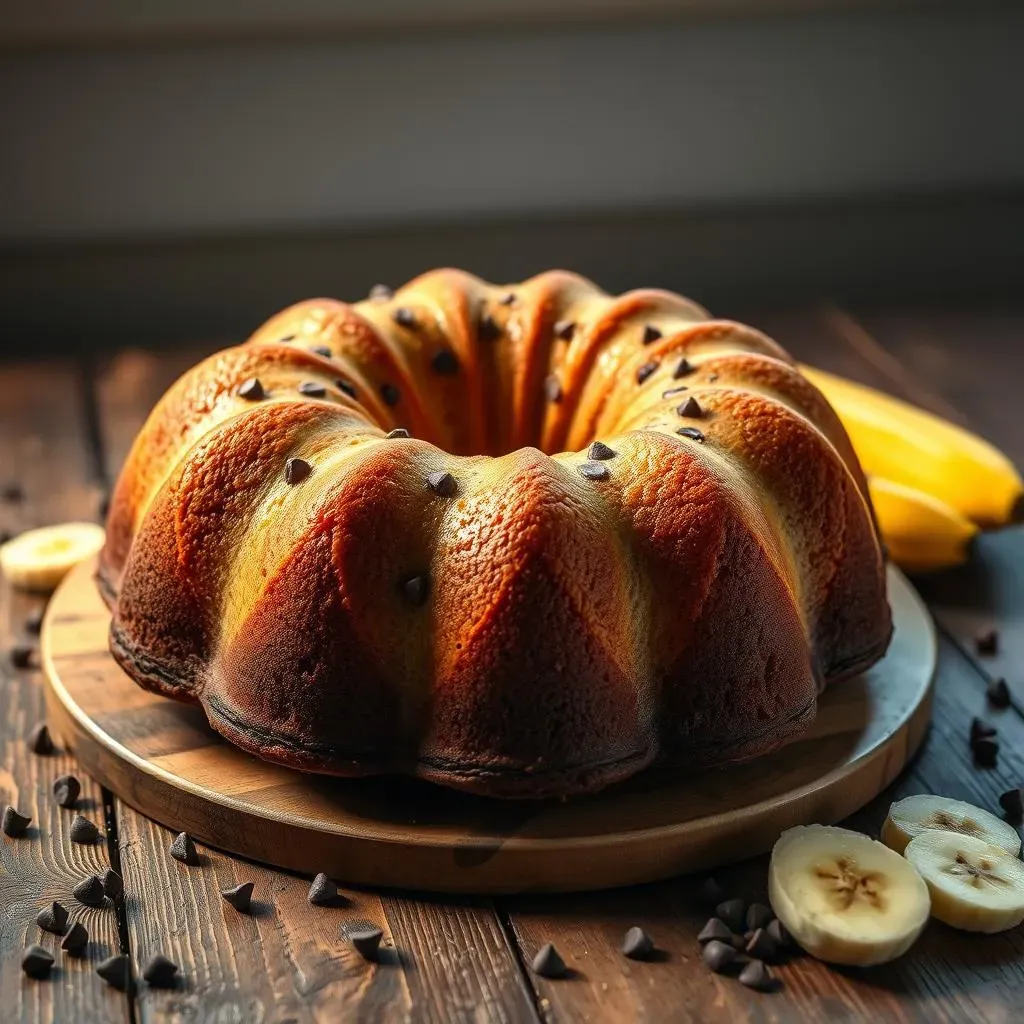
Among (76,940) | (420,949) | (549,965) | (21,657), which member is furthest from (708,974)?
(21,657)

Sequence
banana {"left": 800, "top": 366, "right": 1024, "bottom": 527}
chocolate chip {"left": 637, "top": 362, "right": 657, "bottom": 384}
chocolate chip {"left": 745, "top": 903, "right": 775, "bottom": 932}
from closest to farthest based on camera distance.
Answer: chocolate chip {"left": 745, "top": 903, "right": 775, "bottom": 932} → chocolate chip {"left": 637, "top": 362, "right": 657, "bottom": 384} → banana {"left": 800, "top": 366, "right": 1024, "bottom": 527}

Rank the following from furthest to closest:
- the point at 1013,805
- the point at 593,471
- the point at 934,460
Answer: the point at 934,460 < the point at 1013,805 < the point at 593,471

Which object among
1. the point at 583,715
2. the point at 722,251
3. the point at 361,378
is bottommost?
the point at 722,251

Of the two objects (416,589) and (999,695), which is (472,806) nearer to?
(416,589)

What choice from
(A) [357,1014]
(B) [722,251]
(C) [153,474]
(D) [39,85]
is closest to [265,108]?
(D) [39,85]

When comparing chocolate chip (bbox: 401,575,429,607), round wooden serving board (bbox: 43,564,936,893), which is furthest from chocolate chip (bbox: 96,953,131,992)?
chocolate chip (bbox: 401,575,429,607)

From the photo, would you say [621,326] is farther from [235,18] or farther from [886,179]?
[886,179]

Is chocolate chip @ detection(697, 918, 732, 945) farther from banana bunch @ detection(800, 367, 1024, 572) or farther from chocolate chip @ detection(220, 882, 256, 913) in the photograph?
banana bunch @ detection(800, 367, 1024, 572)
